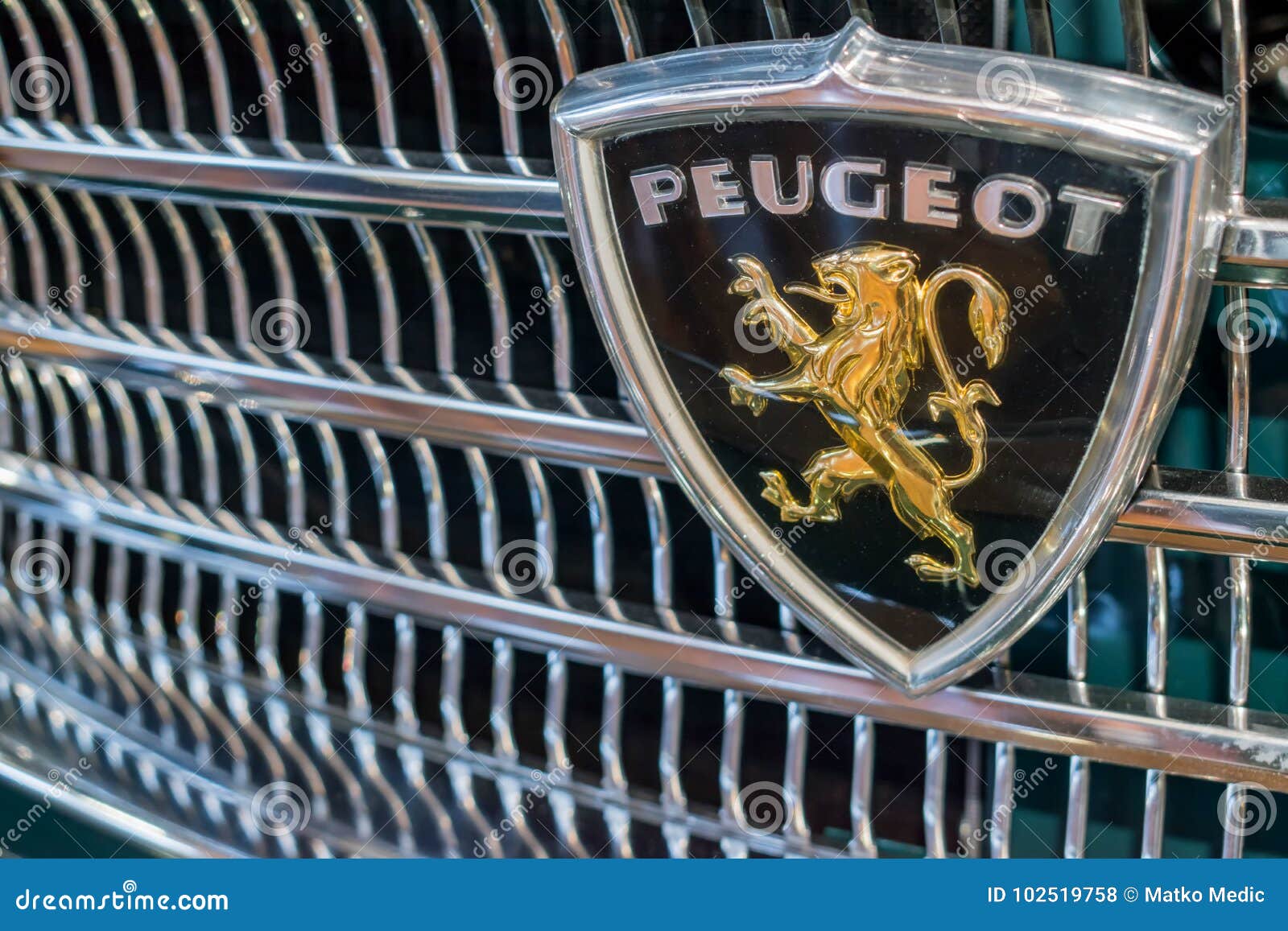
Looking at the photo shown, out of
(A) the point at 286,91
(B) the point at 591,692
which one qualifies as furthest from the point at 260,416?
(B) the point at 591,692

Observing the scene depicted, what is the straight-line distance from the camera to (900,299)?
100 cm

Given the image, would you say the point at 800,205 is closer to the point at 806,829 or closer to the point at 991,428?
the point at 991,428

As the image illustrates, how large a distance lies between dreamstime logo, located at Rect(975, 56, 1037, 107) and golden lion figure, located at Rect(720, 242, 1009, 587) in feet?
0.42

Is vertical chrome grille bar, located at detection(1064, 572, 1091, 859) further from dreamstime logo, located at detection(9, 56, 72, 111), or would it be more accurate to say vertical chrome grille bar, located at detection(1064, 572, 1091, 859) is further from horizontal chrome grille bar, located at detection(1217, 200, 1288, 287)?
dreamstime logo, located at detection(9, 56, 72, 111)

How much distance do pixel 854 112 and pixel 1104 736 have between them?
1.93 feet

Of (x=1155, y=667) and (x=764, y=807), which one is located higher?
(x=1155, y=667)

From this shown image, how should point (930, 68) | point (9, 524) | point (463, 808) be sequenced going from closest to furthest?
point (930, 68) → point (463, 808) → point (9, 524)

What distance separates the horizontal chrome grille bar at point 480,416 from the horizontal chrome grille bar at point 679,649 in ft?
0.54

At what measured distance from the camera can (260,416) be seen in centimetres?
141
